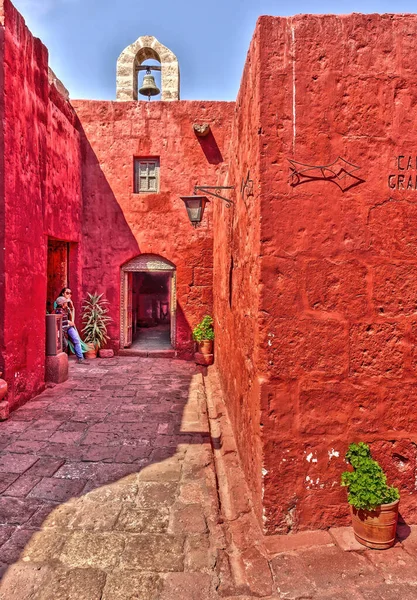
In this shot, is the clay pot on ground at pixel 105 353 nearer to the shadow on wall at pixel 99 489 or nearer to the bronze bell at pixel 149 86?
the shadow on wall at pixel 99 489

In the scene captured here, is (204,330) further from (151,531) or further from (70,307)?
(151,531)

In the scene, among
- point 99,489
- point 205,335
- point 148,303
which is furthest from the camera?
point 148,303

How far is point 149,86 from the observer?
10055 millimetres

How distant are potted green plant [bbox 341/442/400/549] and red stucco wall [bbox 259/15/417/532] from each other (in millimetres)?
134

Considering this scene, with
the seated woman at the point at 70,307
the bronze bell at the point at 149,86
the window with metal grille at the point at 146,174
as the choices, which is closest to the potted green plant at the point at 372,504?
the seated woman at the point at 70,307

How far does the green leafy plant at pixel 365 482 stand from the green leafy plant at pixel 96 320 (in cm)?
761

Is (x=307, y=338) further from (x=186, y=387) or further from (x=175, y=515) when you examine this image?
(x=186, y=387)

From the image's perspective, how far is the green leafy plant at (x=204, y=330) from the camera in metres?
8.94

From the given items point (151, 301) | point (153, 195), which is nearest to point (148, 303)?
point (151, 301)

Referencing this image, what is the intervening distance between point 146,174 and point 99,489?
785 centimetres

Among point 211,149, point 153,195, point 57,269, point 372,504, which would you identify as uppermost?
point 211,149

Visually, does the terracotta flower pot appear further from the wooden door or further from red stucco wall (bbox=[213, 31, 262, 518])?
the wooden door

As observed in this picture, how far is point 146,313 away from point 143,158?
7009 millimetres

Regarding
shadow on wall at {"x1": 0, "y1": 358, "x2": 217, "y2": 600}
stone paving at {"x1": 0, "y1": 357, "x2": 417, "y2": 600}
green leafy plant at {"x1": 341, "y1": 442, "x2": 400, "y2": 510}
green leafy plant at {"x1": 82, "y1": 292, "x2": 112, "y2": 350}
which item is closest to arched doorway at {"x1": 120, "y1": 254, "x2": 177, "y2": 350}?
green leafy plant at {"x1": 82, "y1": 292, "x2": 112, "y2": 350}
